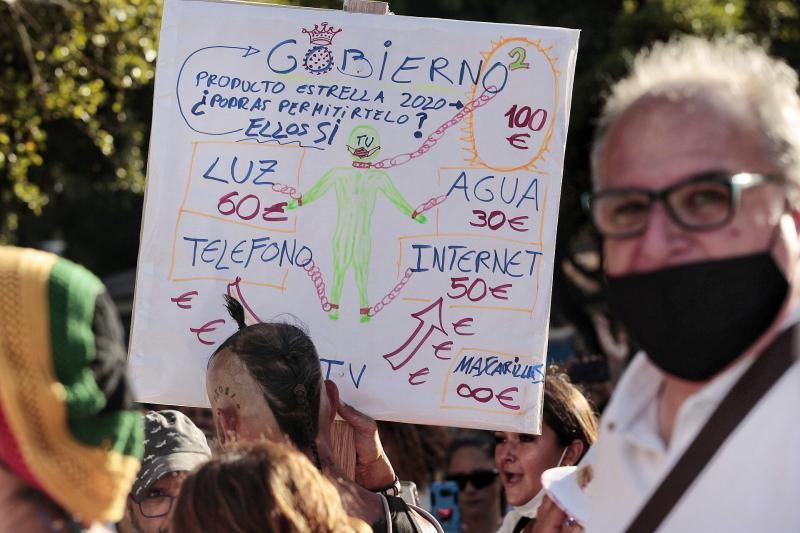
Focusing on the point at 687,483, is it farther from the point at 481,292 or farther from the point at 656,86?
the point at 481,292

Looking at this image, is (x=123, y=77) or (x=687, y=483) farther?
(x=123, y=77)

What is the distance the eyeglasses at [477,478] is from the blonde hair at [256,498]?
3258mm

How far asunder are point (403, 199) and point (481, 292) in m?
0.36

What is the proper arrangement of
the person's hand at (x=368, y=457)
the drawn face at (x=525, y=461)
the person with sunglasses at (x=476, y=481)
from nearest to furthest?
1. the person's hand at (x=368, y=457)
2. the drawn face at (x=525, y=461)
3. the person with sunglasses at (x=476, y=481)

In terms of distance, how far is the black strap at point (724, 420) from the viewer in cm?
189

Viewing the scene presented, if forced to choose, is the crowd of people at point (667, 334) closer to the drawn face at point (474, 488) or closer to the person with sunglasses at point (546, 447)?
the person with sunglasses at point (546, 447)

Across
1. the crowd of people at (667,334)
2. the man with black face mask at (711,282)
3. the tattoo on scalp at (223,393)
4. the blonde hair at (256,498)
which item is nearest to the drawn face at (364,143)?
the tattoo on scalp at (223,393)

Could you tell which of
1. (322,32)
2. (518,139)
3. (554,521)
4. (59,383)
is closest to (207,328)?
(322,32)

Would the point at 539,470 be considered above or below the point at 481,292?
below

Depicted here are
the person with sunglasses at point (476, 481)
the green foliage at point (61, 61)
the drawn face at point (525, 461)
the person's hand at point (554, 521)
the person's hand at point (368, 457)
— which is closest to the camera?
the person's hand at point (554, 521)

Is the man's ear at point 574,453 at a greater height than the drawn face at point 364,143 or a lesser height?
lesser

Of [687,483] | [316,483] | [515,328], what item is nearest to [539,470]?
[515,328]

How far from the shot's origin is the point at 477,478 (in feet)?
18.9

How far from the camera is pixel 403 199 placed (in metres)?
3.84
